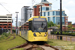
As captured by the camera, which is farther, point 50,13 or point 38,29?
point 50,13

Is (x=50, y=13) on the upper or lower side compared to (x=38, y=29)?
upper

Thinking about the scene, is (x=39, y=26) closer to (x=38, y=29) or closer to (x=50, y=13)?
(x=38, y=29)

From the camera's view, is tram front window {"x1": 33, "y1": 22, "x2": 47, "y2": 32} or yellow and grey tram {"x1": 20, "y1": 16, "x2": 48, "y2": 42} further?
tram front window {"x1": 33, "y1": 22, "x2": 47, "y2": 32}

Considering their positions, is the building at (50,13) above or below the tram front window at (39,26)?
above

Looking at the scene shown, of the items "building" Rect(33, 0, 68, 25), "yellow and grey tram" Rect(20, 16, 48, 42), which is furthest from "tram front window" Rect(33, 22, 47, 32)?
"building" Rect(33, 0, 68, 25)

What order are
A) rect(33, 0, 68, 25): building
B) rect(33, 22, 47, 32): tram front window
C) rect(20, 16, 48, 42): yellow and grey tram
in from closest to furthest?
rect(20, 16, 48, 42): yellow and grey tram
rect(33, 22, 47, 32): tram front window
rect(33, 0, 68, 25): building

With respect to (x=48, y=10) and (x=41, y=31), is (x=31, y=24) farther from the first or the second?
(x=48, y=10)

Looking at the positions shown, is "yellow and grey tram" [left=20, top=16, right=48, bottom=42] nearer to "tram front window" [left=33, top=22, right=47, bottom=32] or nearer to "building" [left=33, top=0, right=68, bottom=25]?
"tram front window" [left=33, top=22, right=47, bottom=32]

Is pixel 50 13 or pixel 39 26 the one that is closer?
pixel 39 26

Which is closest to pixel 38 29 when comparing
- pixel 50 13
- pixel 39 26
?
pixel 39 26

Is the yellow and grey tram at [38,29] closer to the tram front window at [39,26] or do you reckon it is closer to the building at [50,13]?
the tram front window at [39,26]

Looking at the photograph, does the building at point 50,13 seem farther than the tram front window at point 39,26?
Yes

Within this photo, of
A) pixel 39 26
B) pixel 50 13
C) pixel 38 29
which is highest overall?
pixel 50 13

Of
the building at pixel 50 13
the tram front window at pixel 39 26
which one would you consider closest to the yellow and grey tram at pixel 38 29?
the tram front window at pixel 39 26
